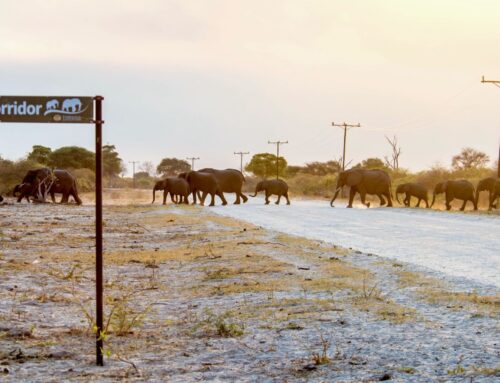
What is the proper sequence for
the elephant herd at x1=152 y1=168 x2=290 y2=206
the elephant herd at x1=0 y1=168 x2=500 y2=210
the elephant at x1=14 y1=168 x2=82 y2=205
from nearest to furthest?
the elephant at x1=14 y1=168 x2=82 y2=205
the elephant herd at x1=0 y1=168 x2=500 y2=210
the elephant herd at x1=152 y1=168 x2=290 y2=206

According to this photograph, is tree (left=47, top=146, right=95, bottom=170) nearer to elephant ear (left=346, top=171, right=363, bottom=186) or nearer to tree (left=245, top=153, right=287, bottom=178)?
elephant ear (left=346, top=171, right=363, bottom=186)

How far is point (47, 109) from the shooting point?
6574 mm

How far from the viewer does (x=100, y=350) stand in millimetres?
6285

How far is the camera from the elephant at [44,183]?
124 ft

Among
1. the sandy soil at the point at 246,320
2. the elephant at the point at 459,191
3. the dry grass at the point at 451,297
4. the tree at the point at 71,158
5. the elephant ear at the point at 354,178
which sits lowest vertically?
the sandy soil at the point at 246,320

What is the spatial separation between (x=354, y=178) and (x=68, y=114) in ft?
127

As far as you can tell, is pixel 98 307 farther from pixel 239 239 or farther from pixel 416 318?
pixel 239 239

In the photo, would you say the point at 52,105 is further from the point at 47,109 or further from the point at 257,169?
the point at 257,169

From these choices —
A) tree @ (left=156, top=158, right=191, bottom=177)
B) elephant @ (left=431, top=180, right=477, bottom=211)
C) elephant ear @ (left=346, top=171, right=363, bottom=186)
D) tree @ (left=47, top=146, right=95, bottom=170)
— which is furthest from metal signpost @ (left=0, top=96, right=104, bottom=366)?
tree @ (left=156, top=158, right=191, bottom=177)

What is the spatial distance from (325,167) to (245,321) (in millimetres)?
105049

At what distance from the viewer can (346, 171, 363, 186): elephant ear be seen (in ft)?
146

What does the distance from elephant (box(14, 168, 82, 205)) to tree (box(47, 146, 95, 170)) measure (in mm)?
38218

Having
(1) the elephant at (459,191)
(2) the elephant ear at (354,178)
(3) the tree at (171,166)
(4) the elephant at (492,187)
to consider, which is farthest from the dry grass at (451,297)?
(3) the tree at (171,166)

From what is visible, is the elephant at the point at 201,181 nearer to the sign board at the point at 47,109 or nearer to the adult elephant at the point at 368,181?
the adult elephant at the point at 368,181
